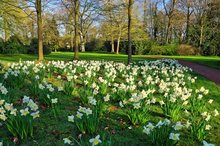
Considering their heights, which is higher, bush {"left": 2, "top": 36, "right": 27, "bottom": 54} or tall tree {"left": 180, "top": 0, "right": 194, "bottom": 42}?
tall tree {"left": 180, "top": 0, "right": 194, "bottom": 42}

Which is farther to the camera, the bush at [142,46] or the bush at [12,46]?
the bush at [142,46]

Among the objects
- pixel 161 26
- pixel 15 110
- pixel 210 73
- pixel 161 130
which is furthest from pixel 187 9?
pixel 15 110

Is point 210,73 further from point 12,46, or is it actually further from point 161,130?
point 12,46

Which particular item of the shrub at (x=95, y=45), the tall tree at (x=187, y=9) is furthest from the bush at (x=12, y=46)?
the tall tree at (x=187, y=9)

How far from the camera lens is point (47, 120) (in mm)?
4793

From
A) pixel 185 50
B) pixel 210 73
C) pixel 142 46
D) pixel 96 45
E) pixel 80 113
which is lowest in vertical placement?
pixel 210 73

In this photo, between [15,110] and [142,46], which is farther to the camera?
[142,46]

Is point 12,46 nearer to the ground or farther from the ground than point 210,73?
farther from the ground

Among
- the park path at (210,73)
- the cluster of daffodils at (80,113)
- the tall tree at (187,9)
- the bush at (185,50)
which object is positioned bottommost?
the park path at (210,73)

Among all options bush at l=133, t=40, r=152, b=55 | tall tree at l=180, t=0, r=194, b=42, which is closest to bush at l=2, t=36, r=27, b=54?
bush at l=133, t=40, r=152, b=55

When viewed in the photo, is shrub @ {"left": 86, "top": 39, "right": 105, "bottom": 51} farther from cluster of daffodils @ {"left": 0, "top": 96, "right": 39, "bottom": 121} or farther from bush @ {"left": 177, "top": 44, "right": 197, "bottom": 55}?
cluster of daffodils @ {"left": 0, "top": 96, "right": 39, "bottom": 121}

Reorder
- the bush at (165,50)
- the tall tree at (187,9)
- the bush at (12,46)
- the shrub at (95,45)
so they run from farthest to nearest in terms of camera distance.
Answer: the shrub at (95,45), the tall tree at (187,9), the bush at (165,50), the bush at (12,46)

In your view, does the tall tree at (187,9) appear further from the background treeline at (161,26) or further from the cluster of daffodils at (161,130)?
the cluster of daffodils at (161,130)

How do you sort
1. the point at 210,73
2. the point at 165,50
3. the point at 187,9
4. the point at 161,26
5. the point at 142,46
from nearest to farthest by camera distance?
the point at 210,73, the point at 165,50, the point at 142,46, the point at 187,9, the point at 161,26
